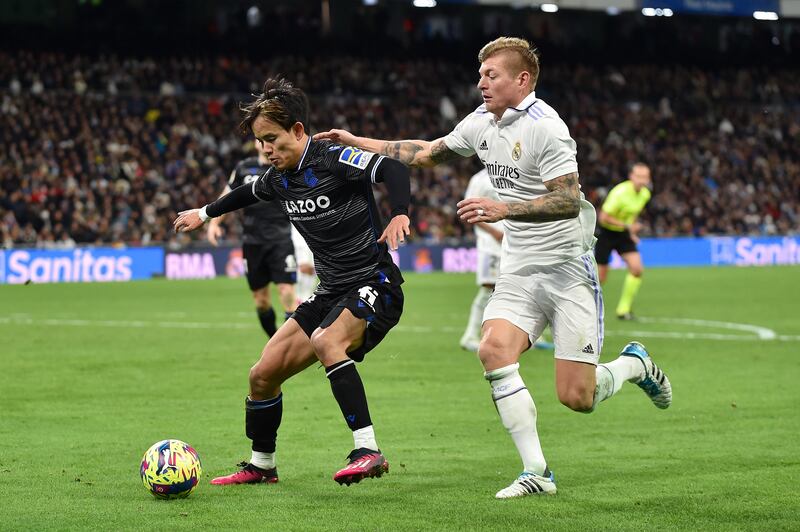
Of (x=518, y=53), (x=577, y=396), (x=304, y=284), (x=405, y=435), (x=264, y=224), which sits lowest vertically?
(x=405, y=435)

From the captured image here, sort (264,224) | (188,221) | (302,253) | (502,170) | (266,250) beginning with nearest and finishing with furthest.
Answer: (502,170) → (188,221) → (266,250) → (264,224) → (302,253)

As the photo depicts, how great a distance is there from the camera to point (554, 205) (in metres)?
5.95

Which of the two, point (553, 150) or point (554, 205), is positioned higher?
point (553, 150)

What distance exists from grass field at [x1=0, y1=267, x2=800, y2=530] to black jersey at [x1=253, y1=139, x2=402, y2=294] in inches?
47.9

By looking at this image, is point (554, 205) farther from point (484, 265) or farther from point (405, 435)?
point (484, 265)

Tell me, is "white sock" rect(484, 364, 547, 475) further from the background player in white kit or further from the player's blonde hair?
the background player in white kit

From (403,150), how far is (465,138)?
18.3 inches

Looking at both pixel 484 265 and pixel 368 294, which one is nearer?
pixel 368 294

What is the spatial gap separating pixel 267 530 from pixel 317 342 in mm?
1175

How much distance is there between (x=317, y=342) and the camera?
20.5 ft

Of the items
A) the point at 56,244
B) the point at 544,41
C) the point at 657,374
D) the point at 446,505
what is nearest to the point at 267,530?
the point at 446,505

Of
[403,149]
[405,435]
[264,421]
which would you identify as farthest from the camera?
[405,435]

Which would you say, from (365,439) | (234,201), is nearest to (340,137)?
(234,201)

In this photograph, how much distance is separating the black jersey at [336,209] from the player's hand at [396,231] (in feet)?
1.74
